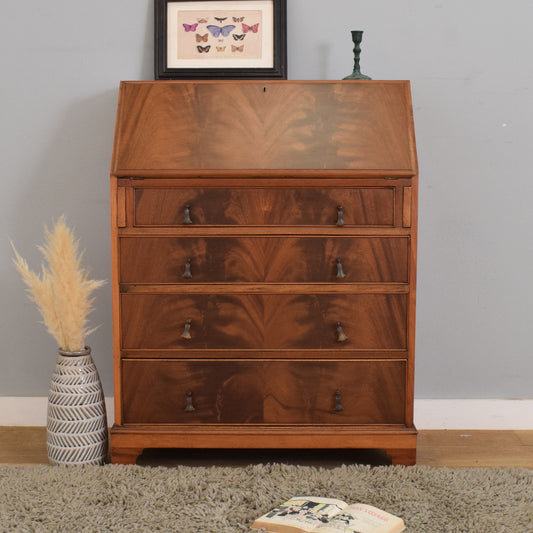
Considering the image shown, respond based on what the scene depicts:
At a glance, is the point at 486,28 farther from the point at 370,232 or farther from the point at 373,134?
the point at 370,232

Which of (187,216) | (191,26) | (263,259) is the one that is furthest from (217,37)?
(263,259)

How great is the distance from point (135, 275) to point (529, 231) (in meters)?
1.49

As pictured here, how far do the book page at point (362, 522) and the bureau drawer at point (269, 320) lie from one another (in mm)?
541

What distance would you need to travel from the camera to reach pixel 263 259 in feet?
6.86

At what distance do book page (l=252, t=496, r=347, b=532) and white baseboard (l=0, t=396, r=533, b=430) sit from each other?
0.90 metres

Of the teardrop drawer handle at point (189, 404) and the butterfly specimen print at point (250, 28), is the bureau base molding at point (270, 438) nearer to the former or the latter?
the teardrop drawer handle at point (189, 404)

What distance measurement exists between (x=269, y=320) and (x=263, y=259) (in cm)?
20

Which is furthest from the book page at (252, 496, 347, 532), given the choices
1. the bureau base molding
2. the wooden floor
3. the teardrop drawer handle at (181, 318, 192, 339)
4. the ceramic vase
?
the ceramic vase

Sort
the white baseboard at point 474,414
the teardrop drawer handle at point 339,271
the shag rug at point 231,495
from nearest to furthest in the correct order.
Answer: the shag rug at point 231,495 < the teardrop drawer handle at point 339,271 < the white baseboard at point 474,414

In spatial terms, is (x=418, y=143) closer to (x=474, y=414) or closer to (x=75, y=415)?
(x=474, y=414)

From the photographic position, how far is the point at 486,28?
8.06 feet

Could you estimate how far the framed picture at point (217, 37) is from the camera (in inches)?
95.3

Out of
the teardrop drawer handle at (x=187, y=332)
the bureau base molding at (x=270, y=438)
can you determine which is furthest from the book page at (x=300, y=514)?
the teardrop drawer handle at (x=187, y=332)

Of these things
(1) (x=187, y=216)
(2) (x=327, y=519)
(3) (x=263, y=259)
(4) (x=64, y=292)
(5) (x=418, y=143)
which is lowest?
(2) (x=327, y=519)
